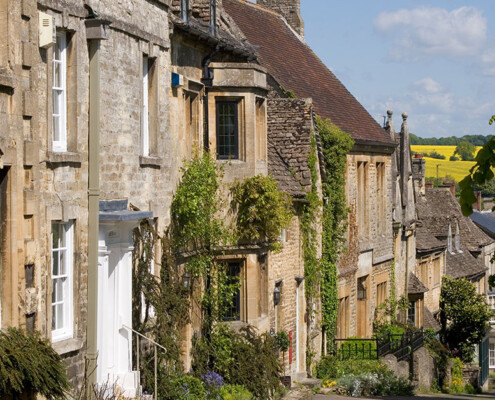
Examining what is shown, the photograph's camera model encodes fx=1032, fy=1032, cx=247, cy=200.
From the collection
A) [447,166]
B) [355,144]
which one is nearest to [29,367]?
[355,144]

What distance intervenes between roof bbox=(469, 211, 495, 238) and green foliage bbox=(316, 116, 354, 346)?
36787 millimetres

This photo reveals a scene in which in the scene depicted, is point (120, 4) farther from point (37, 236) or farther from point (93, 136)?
point (37, 236)

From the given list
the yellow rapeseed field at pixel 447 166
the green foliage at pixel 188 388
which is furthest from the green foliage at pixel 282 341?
the yellow rapeseed field at pixel 447 166

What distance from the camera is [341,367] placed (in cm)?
2725

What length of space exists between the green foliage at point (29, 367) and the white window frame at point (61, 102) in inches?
111

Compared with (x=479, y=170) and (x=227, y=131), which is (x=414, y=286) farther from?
(x=479, y=170)

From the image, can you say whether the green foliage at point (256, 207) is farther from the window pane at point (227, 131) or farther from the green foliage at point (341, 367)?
the green foliage at point (341, 367)

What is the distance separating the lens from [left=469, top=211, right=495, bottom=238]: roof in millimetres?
65000

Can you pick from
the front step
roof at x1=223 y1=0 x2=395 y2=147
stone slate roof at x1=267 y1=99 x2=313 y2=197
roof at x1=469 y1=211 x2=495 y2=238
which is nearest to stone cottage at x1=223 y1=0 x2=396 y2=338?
roof at x1=223 y1=0 x2=395 y2=147

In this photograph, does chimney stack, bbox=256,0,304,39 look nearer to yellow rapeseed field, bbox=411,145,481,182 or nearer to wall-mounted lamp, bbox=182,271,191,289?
wall-mounted lamp, bbox=182,271,191,289

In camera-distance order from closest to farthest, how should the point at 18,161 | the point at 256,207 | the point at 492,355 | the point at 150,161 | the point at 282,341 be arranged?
the point at 18,161, the point at 150,161, the point at 256,207, the point at 282,341, the point at 492,355

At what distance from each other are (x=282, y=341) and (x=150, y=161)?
7.62 metres

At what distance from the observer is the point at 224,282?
19906 millimetres

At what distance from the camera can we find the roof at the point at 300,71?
30.1 m
